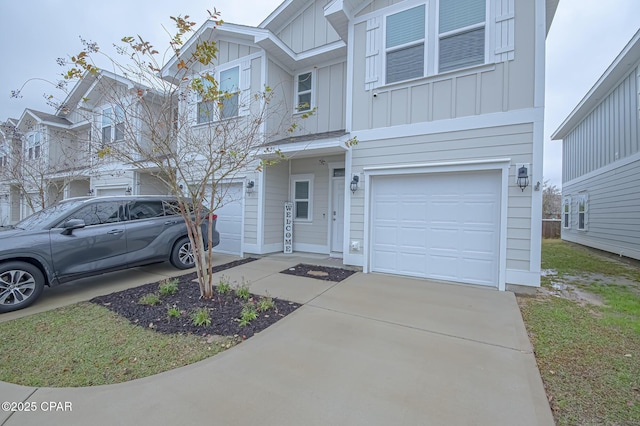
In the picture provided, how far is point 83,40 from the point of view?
12.9 feet

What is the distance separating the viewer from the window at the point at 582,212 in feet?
41.9

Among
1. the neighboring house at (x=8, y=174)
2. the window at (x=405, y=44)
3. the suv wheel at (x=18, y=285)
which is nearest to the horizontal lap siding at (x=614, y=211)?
the window at (x=405, y=44)

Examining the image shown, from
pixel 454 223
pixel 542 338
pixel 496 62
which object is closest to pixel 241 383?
pixel 542 338

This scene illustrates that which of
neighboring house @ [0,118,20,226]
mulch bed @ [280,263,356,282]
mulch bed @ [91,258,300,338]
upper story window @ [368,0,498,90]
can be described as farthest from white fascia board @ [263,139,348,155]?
neighboring house @ [0,118,20,226]

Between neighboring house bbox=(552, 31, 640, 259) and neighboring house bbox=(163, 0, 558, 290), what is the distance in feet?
20.3

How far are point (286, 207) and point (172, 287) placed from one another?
4.40 metres

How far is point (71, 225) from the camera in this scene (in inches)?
185

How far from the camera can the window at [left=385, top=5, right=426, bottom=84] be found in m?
5.81

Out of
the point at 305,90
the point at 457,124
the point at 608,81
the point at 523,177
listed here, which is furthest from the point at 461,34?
the point at 608,81

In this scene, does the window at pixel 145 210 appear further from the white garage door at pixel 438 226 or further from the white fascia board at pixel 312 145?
the white garage door at pixel 438 226

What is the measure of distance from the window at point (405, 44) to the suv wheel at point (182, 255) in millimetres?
5826

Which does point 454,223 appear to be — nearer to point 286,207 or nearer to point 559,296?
point 559,296

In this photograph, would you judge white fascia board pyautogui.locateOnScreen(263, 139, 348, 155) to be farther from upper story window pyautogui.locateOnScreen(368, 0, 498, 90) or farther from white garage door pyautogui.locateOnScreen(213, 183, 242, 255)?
white garage door pyautogui.locateOnScreen(213, 183, 242, 255)

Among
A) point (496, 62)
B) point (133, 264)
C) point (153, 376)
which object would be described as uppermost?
point (496, 62)
